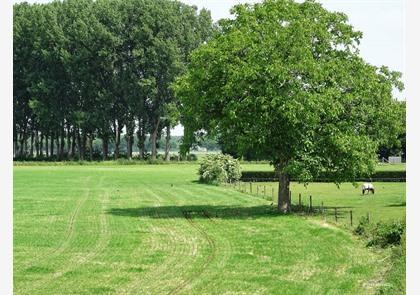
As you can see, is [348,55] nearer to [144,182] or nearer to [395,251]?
[395,251]

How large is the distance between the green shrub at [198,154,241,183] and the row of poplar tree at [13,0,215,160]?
159 feet

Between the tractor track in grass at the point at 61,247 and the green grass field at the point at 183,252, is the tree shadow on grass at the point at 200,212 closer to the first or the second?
the green grass field at the point at 183,252

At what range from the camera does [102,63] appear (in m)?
123

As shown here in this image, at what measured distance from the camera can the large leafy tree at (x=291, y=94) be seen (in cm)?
3659

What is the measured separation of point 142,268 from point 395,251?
919 cm

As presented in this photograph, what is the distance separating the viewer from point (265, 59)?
3697cm

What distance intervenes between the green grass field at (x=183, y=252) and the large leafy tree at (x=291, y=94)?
13.2 ft

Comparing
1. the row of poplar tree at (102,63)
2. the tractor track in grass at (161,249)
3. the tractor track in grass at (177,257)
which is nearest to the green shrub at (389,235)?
the tractor track in grass at (177,257)

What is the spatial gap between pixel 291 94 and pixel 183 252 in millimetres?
14003

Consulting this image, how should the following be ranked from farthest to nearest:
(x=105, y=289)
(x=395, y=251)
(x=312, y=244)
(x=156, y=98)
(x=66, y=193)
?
(x=156, y=98), (x=66, y=193), (x=312, y=244), (x=395, y=251), (x=105, y=289)

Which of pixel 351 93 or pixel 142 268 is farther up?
pixel 351 93

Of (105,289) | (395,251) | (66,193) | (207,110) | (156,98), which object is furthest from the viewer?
(156,98)

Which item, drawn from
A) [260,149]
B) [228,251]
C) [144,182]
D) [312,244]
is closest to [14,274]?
[228,251]

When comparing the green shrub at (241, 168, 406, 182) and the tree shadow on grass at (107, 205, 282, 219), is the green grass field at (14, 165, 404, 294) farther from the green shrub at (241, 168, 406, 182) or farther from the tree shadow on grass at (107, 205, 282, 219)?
the green shrub at (241, 168, 406, 182)
